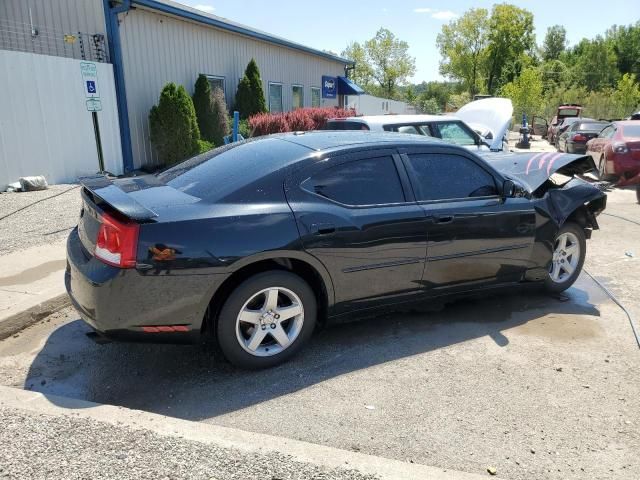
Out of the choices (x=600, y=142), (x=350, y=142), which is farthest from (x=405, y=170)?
(x=600, y=142)

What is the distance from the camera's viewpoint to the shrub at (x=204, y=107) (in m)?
14.5

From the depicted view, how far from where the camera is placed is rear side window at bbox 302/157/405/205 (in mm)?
3820

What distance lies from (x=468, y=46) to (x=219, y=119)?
2287 inches

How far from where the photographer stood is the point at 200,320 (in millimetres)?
3398

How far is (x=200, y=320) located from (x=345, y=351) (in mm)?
1179

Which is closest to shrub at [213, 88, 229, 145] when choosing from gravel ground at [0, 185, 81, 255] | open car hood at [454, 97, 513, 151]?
gravel ground at [0, 185, 81, 255]

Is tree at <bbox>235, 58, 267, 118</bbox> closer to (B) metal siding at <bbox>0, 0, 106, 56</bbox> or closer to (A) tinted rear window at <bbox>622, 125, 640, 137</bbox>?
(B) metal siding at <bbox>0, 0, 106, 56</bbox>

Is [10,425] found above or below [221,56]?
below

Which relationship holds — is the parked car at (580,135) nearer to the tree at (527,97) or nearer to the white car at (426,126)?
the white car at (426,126)

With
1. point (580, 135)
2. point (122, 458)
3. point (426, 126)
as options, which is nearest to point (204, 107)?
point (426, 126)

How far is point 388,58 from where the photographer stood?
2680 inches

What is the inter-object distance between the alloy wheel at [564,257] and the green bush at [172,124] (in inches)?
384

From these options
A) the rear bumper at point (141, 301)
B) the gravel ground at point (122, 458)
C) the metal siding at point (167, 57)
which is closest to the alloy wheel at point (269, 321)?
the rear bumper at point (141, 301)

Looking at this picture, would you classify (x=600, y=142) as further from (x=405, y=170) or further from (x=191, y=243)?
(x=191, y=243)
